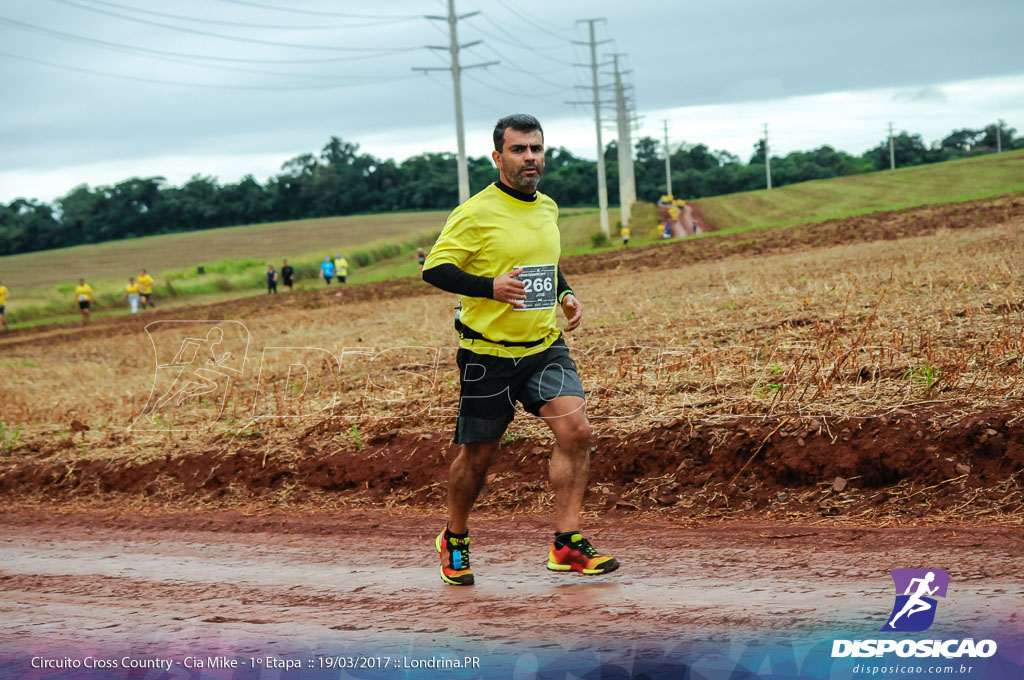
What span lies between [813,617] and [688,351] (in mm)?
5787

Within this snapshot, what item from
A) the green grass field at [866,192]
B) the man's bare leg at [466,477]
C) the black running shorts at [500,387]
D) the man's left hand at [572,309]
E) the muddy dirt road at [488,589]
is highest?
the green grass field at [866,192]

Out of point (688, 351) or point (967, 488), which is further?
point (688, 351)

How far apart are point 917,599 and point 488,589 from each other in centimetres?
211

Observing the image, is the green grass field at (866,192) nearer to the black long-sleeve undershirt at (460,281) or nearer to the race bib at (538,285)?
the race bib at (538,285)

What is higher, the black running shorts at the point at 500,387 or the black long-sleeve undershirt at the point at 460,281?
the black long-sleeve undershirt at the point at 460,281

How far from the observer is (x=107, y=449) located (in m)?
10.3

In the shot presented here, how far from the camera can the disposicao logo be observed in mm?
3777

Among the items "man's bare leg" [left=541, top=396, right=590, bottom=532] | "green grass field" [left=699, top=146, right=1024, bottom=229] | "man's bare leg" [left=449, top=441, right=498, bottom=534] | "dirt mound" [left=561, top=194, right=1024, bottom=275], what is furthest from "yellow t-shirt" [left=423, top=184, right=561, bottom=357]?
"green grass field" [left=699, top=146, right=1024, bottom=229]

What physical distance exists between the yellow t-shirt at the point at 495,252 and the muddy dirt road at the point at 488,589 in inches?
52.5

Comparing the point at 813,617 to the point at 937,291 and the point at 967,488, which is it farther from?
the point at 937,291

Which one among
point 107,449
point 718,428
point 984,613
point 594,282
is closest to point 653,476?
point 718,428

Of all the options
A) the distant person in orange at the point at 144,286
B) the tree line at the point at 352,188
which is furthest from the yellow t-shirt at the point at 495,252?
the tree line at the point at 352,188

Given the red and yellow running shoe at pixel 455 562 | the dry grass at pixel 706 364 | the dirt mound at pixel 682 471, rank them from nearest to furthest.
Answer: the red and yellow running shoe at pixel 455 562, the dirt mound at pixel 682 471, the dry grass at pixel 706 364

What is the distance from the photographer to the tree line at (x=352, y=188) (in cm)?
10988
